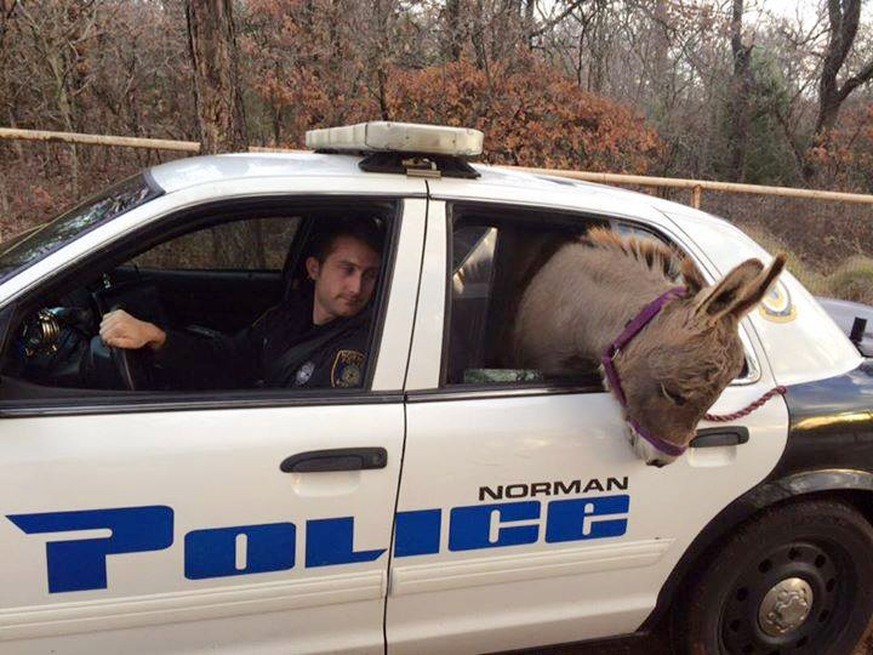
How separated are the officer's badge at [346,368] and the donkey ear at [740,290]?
3.33 ft

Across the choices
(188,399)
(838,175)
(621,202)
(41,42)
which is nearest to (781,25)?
(838,175)

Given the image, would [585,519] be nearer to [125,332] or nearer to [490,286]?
[490,286]

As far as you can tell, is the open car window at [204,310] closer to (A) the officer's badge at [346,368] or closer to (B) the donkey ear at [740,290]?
(A) the officer's badge at [346,368]

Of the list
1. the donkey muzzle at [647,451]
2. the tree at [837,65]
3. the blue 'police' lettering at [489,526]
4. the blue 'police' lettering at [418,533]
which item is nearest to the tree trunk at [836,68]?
the tree at [837,65]

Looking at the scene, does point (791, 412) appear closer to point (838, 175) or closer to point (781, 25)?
point (838, 175)

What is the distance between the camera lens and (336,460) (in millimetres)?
2072

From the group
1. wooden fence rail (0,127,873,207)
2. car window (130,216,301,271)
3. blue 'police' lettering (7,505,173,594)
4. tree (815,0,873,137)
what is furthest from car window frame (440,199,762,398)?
tree (815,0,873,137)

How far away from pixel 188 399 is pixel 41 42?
1033 cm

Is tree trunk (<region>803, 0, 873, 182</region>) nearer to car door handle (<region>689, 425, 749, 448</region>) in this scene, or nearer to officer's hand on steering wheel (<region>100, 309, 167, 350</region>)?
car door handle (<region>689, 425, 749, 448</region>)

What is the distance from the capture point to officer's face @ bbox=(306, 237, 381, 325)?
2514mm

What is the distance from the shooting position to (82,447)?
1896 mm

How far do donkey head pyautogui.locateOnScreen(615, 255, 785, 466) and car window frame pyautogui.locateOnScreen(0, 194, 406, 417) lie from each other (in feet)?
2.39

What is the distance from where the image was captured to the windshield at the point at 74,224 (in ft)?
6.90

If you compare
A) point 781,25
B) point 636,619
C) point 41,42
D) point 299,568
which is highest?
point 781,25
